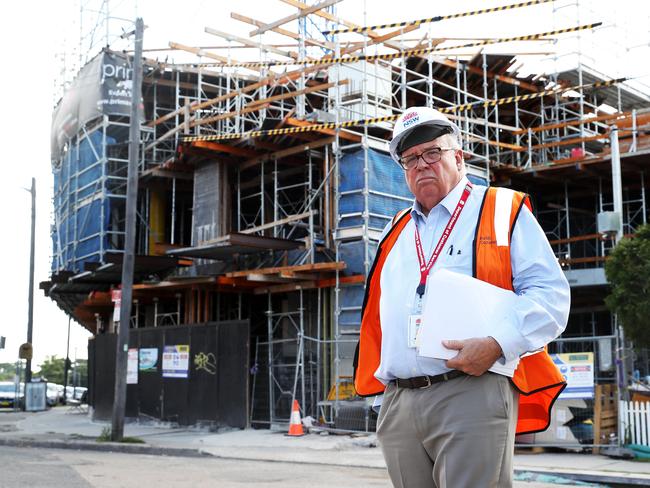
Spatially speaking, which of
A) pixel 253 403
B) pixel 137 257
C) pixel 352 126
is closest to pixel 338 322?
pixel 253 403

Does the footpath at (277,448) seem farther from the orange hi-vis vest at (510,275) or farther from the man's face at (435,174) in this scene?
the man's face at (435,174)

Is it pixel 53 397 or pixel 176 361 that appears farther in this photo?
pixel 53 397

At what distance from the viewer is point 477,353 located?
2875 millimetres

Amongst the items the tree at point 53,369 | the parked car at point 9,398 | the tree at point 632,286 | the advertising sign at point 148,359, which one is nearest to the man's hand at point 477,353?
the tree at point 632,286

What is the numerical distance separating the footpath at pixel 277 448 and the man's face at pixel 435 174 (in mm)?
8547

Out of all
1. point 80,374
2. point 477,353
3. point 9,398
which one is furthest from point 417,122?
point 80,374

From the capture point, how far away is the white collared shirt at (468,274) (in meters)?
2.93

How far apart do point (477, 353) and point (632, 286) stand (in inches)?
485

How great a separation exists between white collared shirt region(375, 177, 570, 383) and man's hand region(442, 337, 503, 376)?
3cm

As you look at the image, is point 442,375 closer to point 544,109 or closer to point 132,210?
point 132,210

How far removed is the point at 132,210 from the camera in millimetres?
17438

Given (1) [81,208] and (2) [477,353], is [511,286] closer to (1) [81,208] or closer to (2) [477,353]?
(2) [477,353]

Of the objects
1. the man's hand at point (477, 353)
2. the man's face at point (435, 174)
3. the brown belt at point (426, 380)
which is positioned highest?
the man's face at point (435, 174)

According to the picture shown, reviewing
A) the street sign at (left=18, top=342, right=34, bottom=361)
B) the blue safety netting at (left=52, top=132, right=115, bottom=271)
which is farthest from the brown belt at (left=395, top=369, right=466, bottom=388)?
the street sign at (left=18, top=342, right=34, bottom=361)
